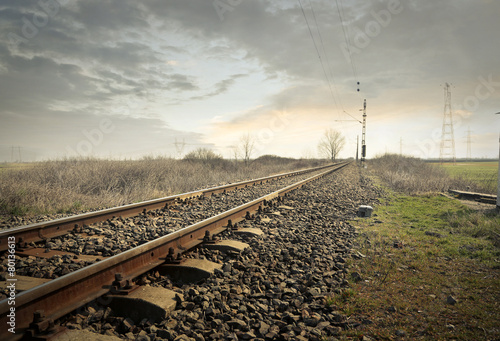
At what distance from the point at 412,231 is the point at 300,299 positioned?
15.8 ft

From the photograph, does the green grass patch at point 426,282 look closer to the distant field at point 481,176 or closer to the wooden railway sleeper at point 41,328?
the wooden railway sleeper at point 41,328

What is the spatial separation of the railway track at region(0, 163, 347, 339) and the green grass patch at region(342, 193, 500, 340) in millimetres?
2258

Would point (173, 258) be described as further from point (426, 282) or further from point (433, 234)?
point (433, 234)

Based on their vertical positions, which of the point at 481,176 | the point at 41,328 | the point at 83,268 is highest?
the point at 481,176

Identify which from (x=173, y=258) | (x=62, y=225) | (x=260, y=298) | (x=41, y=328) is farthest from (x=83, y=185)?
(x=260, y=298)

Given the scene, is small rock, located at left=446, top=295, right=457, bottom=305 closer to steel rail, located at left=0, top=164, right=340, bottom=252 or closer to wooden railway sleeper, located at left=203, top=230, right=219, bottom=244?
wooden railway sleeper, located at left=203, top=230, right=219, bottom=244

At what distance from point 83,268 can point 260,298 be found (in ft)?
6.10

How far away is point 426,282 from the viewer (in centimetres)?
382

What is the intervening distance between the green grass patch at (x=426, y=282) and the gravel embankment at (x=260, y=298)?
27 centimetres

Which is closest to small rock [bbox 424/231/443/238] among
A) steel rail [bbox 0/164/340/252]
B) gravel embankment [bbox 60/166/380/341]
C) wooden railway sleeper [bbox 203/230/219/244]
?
gravel embankment [bbox 60/166/380/341]

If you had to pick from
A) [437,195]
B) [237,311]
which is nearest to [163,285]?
[237,311]

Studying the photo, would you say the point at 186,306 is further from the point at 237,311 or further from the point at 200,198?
the point at 200,198

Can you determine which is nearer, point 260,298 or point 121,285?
point 121,285

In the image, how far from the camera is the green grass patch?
2.78 meters
